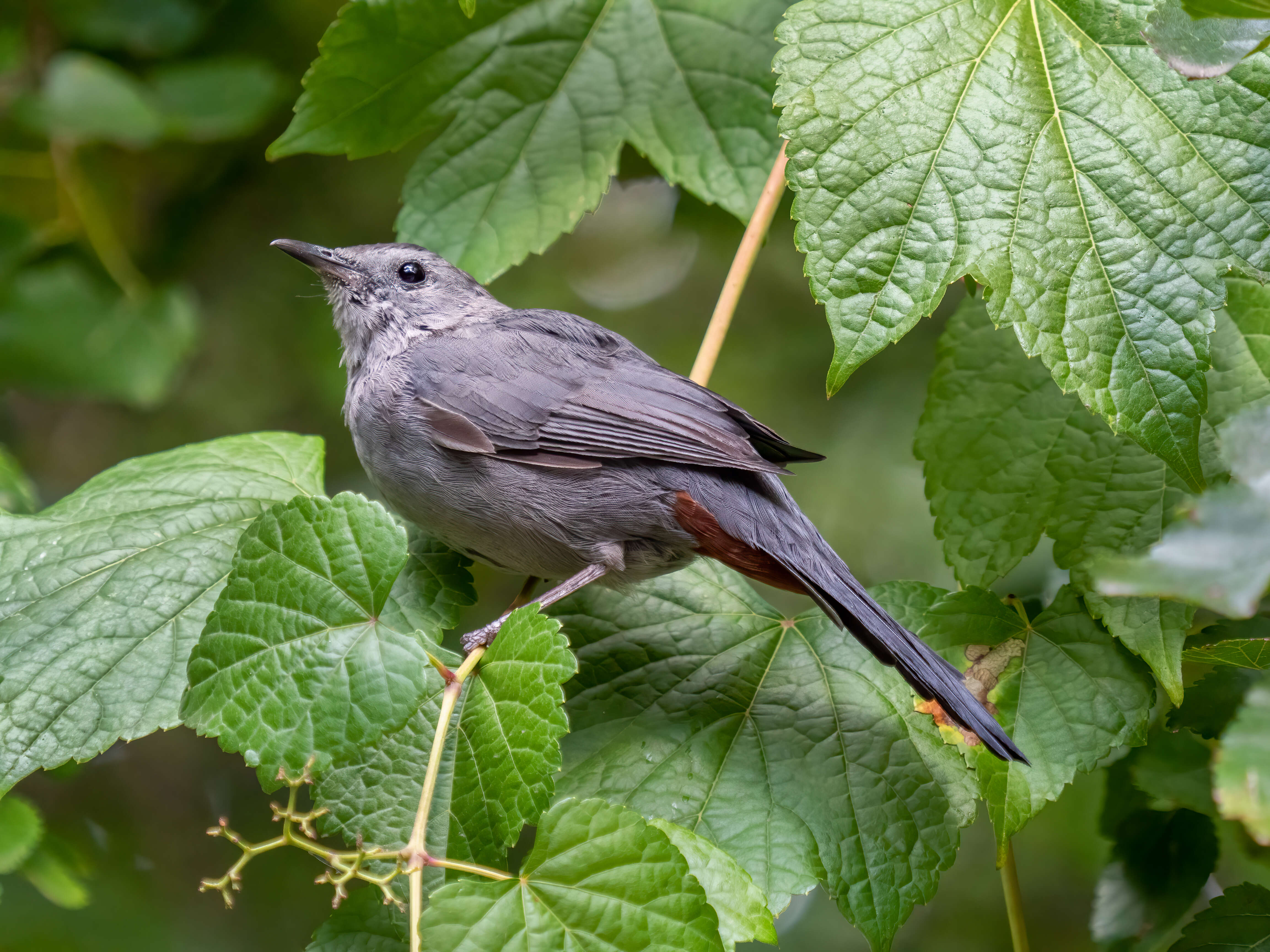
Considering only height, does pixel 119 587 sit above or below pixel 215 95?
below

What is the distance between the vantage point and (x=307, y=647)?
1648mm

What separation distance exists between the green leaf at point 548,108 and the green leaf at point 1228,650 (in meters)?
1.44

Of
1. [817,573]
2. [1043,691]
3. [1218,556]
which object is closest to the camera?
[1218,556]

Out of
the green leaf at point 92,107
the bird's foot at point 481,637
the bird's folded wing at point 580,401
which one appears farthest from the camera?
the green leaf at point 92,107

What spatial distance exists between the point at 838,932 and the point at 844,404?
2.42m

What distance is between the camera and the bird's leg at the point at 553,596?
78.8 inches

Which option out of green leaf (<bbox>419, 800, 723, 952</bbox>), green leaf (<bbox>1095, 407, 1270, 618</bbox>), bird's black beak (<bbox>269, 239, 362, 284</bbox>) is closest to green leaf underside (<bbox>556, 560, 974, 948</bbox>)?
green leaf (<bbox>419, 800, 723, 952</bbox>)

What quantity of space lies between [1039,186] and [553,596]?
127 centimetres

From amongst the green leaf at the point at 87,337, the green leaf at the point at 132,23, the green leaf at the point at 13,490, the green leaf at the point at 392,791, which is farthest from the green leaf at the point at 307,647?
the green leaf at the point at 132,23

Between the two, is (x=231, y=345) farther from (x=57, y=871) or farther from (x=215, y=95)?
(x=57, y=871)

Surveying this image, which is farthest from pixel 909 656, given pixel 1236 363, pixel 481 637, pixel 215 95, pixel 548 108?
pixel 215 95

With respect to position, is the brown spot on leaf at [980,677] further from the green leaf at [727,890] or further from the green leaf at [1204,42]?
the green leaf at [1204,42]

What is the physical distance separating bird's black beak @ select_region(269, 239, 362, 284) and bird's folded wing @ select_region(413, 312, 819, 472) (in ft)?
1.42

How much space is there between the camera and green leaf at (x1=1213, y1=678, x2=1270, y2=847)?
106 cm
